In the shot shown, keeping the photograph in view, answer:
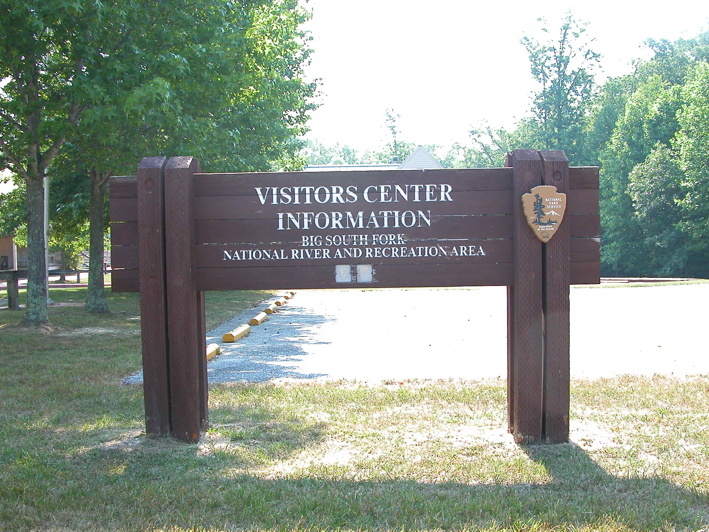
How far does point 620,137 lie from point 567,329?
4791 centimetres

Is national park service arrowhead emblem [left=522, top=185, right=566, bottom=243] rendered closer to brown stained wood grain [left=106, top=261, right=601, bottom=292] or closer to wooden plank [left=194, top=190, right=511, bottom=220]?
wooden plank [left=194, top=190, right=511, bottom=220]

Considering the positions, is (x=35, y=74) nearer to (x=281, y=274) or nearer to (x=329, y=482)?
(x=281, y=274)

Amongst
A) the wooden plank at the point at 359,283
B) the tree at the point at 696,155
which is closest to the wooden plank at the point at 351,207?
the wooden plank at the point at 359,283

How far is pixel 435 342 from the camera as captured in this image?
37.0ft

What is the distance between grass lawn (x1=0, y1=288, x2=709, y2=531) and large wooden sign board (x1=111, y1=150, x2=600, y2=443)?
0.48 m

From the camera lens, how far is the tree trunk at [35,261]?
13.2m

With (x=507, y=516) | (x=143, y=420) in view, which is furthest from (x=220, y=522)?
(x=143, y=420)

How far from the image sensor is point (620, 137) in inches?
1955

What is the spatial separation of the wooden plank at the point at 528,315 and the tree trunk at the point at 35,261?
33.7ft

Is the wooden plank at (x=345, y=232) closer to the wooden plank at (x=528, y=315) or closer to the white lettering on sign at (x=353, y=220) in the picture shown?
the white lettering on sign at (x=353, y=220)

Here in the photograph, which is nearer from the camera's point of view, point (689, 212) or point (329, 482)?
point (329, 482)

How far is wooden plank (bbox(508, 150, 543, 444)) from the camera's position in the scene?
16.9ft

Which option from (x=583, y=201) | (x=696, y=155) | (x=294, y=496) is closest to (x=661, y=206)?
(x=696, y=155)

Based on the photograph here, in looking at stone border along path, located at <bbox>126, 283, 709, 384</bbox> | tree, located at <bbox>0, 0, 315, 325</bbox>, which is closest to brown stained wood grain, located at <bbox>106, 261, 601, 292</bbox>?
stone border along path, located at <bbox>126, 283, 709, 384</bbox>
